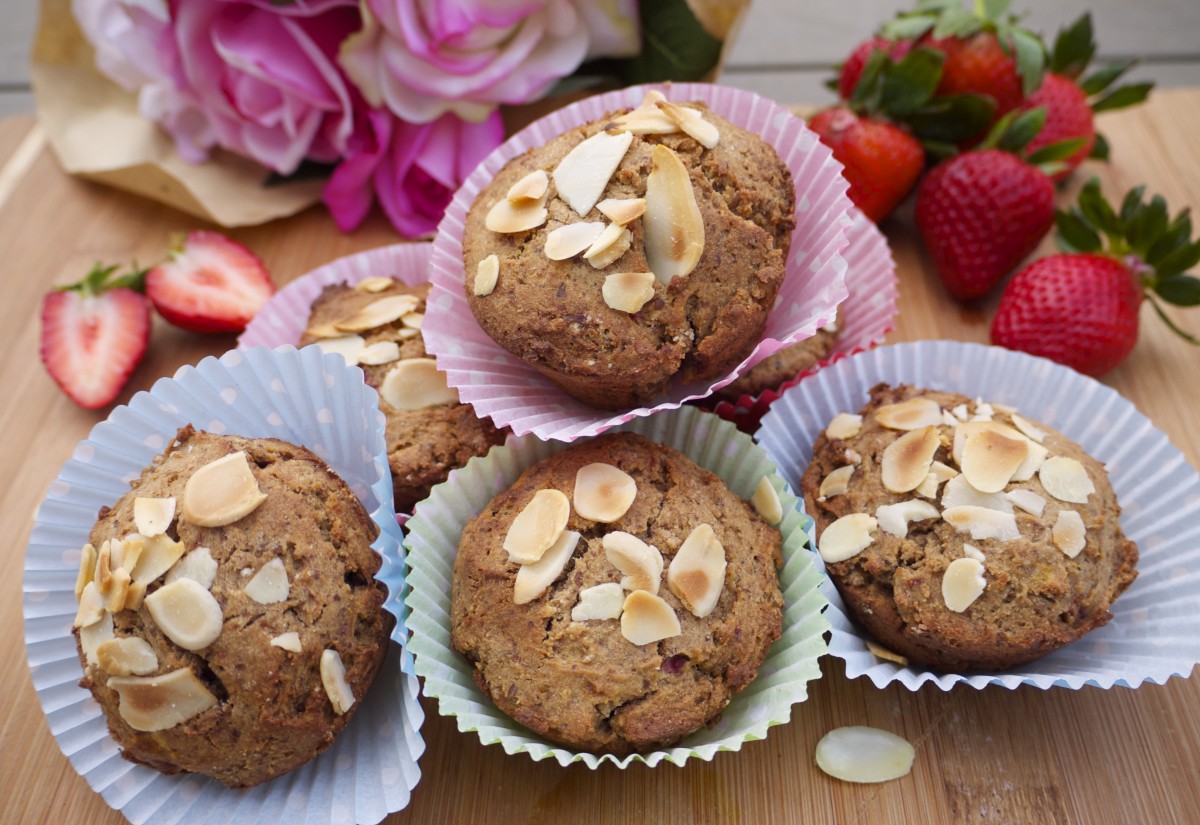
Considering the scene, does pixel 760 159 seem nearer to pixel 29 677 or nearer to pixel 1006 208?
pixel 1006 208

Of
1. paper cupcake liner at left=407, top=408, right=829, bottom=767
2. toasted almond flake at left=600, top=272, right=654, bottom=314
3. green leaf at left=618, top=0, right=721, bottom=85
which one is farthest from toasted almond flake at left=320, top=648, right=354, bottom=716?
green leaf at left=618, top=0, right=721, bottom=85

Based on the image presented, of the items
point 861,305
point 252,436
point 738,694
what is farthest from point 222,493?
point 861,305

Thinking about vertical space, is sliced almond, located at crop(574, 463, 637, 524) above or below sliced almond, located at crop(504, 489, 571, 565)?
above

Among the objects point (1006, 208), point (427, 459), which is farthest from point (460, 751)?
point (1006, 208)

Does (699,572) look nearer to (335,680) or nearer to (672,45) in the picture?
(335,680)

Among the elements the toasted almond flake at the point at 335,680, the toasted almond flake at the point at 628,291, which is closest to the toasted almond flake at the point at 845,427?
the toasted almond flake at the point at 628,291

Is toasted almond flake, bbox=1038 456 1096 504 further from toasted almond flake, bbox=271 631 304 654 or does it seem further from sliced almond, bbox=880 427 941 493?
toasted almond flake, bbox=271 631 304 654

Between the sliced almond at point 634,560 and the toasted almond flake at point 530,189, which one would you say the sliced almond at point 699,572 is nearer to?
the sliced almond at point 634,560
